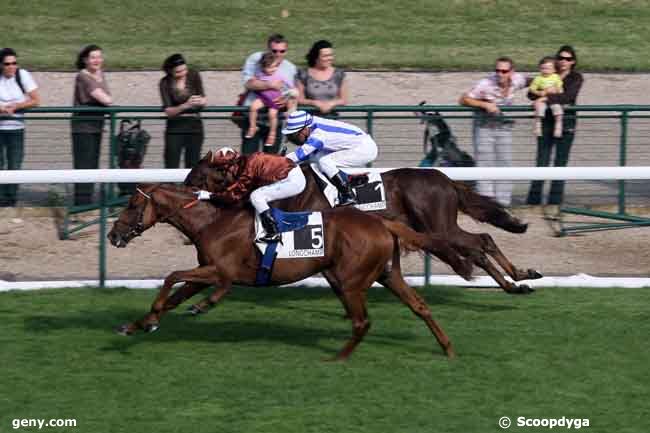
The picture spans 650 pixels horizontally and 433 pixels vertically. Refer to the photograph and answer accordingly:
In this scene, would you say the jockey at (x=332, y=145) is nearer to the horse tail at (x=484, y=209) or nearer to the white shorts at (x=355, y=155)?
the white shorts at (x=355, y=155)

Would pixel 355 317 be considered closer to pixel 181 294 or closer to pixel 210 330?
pixel 181 294

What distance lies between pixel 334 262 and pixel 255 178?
34.1 inches

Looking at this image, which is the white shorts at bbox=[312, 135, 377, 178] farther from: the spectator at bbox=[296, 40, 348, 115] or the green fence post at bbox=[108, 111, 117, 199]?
the green fence post at bbox=[108, 111, 117, 199]

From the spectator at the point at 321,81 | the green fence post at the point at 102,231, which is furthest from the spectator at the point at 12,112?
the spectator at the point at 321,81

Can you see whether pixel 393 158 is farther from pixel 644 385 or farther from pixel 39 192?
pixel 644 385

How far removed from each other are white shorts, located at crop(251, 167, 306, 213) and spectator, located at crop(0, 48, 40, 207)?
2717 mm

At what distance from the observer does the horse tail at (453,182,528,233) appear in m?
10.1

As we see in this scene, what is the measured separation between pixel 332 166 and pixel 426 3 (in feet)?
40.9

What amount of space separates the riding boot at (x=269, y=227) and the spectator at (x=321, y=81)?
291cm

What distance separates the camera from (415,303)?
848 cm

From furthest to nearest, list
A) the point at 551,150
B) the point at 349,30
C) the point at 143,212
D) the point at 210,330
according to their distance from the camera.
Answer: the point at 349,30, the point at 551,150, the point at 210,330, the point at 143,212

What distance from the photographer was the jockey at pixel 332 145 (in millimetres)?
9266

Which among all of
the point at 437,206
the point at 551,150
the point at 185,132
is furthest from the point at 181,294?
the point at 551,150

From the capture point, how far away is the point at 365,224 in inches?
329
